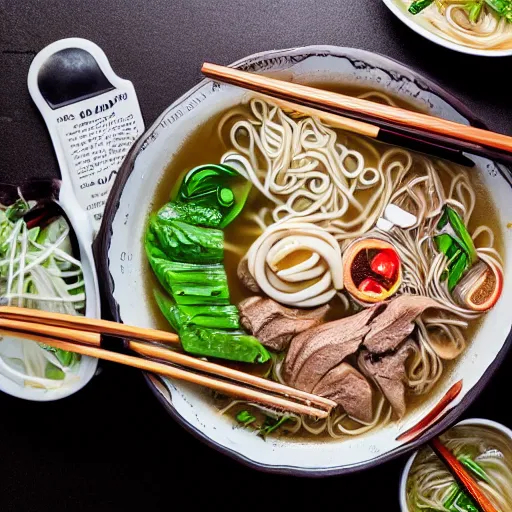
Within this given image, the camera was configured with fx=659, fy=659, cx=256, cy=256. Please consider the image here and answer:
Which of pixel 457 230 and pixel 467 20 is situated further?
pixel 467 20

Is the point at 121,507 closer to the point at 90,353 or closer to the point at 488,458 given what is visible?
the point at 90,353

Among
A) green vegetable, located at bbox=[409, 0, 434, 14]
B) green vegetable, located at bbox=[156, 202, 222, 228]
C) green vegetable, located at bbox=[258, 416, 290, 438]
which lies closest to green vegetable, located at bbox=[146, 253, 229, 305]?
green vegetable, located at bbox=[156, 202, 222, 228]

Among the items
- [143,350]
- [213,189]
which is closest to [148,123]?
[213,189]

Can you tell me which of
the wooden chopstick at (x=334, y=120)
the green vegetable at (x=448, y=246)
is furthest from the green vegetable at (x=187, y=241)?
the green vegetable at (x=448, y=246)

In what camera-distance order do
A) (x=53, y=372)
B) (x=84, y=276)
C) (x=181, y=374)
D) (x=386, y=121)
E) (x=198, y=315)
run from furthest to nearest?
(x=53, y=372)
(x=84, y=276)
(x=198, y=315)
(x=181, y=374)
(x=386, y=121)

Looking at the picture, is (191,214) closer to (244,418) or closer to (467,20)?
(244,418)

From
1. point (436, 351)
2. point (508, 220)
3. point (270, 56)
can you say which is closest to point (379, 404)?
point (436, 351)
